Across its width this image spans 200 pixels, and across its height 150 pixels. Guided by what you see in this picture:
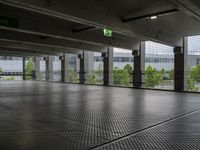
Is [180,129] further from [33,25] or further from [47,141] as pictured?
[33,25]

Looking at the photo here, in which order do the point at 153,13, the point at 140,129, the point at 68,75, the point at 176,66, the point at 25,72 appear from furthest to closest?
the point at 25,72
the point at 68,75
the point at 176,66
the point at 153,13
the point at 140,129

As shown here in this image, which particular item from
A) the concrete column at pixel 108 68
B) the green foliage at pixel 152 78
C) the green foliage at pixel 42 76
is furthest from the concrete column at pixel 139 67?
the green foliage at pixel 42 76

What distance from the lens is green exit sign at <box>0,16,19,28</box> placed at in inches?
369

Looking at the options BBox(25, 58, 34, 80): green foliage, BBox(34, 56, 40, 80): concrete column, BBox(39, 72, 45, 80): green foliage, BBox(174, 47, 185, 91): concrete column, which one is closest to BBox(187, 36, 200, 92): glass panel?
BBox(174, 47, 185, 91): concrete column

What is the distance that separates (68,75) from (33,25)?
14.0 metres

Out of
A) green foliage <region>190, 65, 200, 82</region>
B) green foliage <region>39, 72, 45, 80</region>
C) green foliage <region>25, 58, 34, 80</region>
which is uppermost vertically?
green foliage <region>25, 58, 34, 80</region>

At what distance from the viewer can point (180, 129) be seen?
4.54 meters

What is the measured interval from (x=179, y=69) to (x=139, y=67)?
3.12 meters

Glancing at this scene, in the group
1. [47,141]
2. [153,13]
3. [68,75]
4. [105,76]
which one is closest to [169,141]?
[47,141]

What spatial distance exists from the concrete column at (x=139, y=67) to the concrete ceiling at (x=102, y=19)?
1757 millimetres

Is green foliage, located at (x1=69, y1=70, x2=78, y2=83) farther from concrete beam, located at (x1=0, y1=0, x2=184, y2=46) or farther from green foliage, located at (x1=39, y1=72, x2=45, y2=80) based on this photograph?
concrete beam, located at (x1=0, y1=0, x2=184, y2=46)

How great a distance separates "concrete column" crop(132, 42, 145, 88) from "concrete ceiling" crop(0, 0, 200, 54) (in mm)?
1757

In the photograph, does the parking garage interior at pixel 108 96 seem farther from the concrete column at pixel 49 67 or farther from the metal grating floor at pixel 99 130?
the concrete column at pixel 49 67

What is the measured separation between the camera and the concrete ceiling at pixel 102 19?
7.29 m
